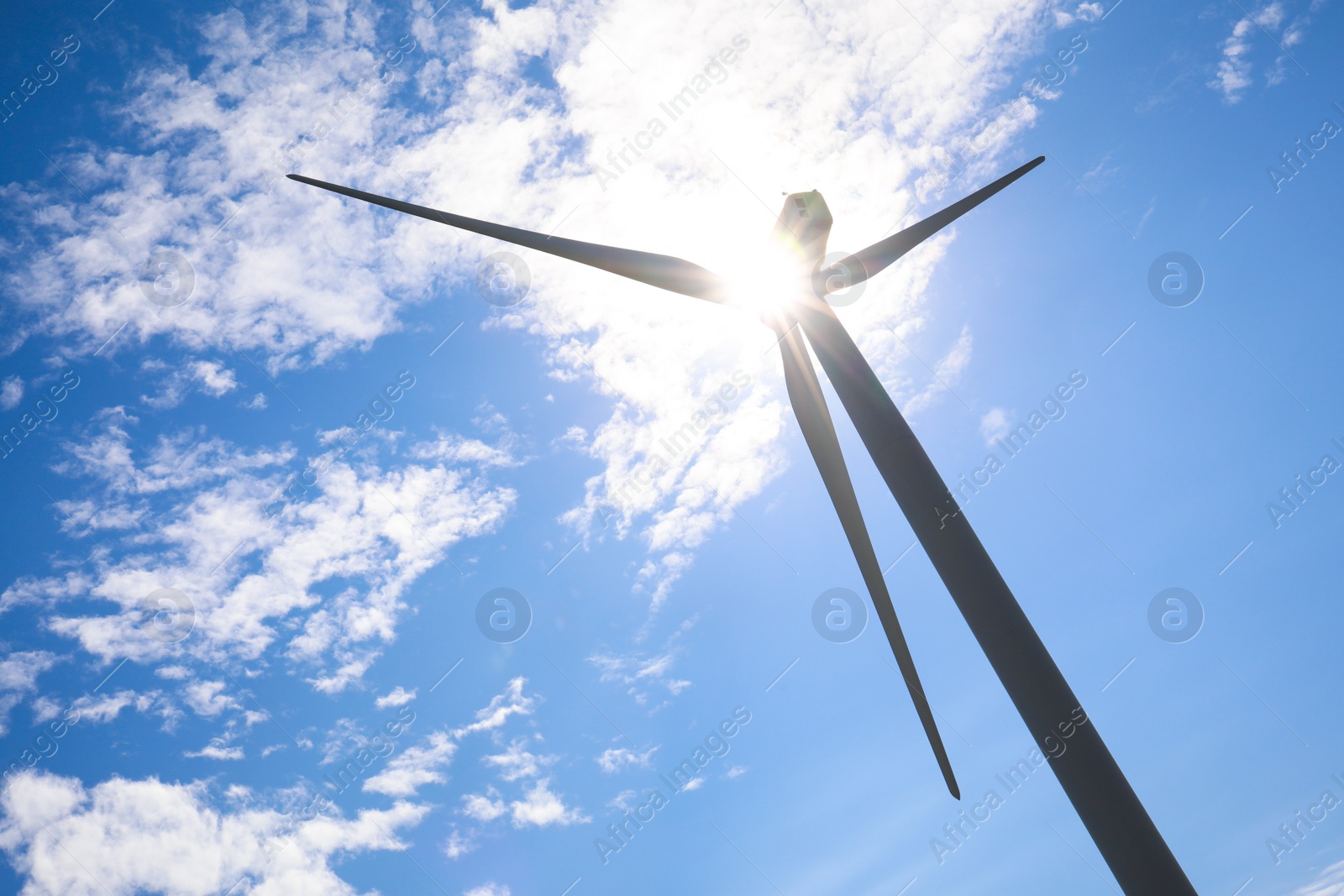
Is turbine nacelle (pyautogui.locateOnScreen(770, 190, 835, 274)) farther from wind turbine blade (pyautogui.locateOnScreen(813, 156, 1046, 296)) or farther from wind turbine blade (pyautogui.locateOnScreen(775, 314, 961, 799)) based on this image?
wind turbine blade (pyautogui.locateOnScreen(775, 314, 961, 799))

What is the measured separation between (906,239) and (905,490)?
845 centimetres

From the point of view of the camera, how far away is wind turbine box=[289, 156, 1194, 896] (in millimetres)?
9211

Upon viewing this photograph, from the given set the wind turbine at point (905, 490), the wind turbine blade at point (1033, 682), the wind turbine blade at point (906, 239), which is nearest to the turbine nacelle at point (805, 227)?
the wind turbine at point (905, 490)

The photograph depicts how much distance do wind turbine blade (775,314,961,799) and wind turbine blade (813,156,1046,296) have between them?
1796 millimetres

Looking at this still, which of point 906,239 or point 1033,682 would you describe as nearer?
point 1033,682

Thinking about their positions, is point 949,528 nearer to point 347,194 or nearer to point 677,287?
point 677,287

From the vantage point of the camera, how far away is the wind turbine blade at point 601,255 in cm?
1332

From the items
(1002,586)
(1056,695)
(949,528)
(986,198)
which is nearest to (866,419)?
(949,528)

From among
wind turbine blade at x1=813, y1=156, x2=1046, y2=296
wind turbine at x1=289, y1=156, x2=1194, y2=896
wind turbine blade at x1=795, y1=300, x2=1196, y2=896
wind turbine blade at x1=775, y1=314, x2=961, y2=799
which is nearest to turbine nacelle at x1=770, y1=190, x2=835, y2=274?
wind turbine at x1=289, y1=156, x2=1194, y2=896

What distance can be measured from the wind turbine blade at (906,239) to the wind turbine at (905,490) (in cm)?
3

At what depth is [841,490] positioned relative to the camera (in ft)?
51.0

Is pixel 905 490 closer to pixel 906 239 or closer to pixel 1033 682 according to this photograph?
pixel 1033 682

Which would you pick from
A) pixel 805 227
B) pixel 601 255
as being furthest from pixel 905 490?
pixel 601 255

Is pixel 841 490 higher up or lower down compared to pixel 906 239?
lower down
